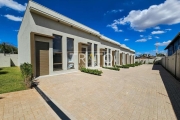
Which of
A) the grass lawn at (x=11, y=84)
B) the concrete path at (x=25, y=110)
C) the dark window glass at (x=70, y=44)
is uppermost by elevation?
the dark window glass at (x=70, y=44)

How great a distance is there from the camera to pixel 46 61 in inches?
A: 339

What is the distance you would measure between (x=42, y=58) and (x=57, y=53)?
68.0 inches

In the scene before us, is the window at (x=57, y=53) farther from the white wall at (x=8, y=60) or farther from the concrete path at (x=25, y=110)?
the white wall at (x=8, y=60)

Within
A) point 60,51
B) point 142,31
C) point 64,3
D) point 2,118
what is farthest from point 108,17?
point 2,118

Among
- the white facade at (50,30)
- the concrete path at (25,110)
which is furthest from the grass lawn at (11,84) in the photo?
the white facade at (50,30)

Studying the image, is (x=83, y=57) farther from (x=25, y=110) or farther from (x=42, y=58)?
(x=25, y=110)

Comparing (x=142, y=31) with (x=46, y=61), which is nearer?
(x=46, y=61)

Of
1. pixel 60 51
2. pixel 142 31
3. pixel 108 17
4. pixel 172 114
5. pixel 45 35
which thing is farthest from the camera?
pixel 142 31

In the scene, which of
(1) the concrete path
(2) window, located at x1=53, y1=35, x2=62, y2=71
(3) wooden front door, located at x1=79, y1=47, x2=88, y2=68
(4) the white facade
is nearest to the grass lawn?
(1) the concrete path

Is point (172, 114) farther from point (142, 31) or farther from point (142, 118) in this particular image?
point (142, 31)

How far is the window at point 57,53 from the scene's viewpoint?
941cm

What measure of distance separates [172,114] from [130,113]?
1.45m

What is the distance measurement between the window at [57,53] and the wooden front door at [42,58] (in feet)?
2.71

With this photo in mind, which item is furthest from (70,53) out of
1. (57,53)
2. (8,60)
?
(8,60)
